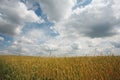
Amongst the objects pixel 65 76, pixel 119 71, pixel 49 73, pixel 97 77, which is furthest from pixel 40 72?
pixel 119 71

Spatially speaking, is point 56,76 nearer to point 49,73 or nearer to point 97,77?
point 49,73

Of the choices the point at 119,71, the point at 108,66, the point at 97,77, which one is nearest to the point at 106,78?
the point at 97,77

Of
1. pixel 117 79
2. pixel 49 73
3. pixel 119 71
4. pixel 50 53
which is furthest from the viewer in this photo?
pixel 50 53

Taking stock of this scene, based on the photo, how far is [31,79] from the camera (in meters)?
8.55

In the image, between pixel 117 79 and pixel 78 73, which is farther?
pixel 78 73

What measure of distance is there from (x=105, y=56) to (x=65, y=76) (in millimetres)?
4352

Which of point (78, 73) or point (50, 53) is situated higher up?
point (50, 53)

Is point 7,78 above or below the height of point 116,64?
below

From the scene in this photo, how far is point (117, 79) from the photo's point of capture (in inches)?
271

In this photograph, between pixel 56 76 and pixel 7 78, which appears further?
pixel 7 78

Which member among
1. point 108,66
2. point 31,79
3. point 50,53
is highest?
point 50,53

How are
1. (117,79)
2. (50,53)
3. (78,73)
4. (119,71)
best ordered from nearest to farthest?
1. (117,79)
2. (119,71)
3. (78,73)
4. (50,53)

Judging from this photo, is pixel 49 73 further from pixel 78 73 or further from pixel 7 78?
pixel 7 78

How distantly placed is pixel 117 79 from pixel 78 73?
77.2 inches
